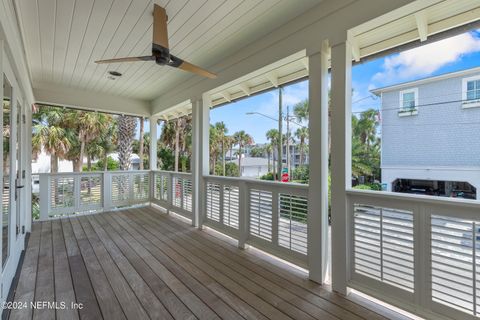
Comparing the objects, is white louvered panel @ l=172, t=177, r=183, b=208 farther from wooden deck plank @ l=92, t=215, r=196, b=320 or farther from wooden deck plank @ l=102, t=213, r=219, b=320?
wooden deck plank @ l=92, t=215, r=196, b=320

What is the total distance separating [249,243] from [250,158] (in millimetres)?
16600

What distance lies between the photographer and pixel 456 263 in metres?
1.62

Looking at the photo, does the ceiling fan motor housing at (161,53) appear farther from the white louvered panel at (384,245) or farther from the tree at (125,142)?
the tree at (125,142)

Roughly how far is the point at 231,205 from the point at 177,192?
1.81 m

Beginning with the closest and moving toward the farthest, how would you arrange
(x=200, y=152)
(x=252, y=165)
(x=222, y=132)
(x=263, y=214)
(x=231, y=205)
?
(x=263, y=214), (x=231, y=205), (x=200, y=152), (x=222, y=132), (x=252, y=165)

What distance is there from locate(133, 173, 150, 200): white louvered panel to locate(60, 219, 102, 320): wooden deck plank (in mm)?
2297

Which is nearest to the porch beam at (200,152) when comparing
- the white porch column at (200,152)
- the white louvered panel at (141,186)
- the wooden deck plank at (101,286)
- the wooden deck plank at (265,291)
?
the white porch column at (200,152)

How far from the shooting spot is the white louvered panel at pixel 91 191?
510 cm

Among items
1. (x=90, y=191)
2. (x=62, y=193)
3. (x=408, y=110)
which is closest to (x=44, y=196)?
(x=62, y=193)

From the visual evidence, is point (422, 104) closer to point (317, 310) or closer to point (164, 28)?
point (317, 310)

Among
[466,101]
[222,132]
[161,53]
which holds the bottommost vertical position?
[466,101]

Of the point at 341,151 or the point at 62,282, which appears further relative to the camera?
the point at 62,282

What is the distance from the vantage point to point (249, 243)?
315cm

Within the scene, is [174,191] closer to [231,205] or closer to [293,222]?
[231,205]
